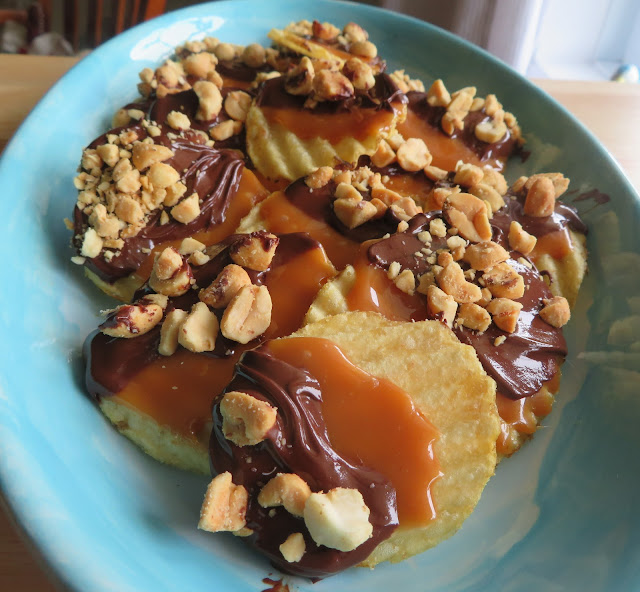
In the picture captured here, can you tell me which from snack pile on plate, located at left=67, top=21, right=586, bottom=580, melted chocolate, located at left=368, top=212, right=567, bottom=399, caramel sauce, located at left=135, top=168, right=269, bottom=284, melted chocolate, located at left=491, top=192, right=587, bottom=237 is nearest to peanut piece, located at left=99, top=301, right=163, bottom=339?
snack pile on plate, located at left=67, top=21, right=586, bottom=580

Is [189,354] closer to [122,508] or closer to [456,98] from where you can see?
[122,508]

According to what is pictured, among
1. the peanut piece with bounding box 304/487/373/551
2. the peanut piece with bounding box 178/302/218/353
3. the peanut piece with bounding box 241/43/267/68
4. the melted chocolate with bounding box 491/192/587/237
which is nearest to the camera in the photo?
the peanut piece with bounding box 304/487/373/551

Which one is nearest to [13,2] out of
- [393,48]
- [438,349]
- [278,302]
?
[393,48]

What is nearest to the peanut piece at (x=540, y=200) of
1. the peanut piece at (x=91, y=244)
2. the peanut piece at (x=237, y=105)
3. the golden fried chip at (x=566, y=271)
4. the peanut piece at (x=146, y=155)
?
the golden fried chip at (x=566, y=271)

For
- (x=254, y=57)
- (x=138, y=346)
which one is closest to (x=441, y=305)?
(x=138, y=346)

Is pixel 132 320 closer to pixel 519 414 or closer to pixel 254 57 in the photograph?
pixel 519 414

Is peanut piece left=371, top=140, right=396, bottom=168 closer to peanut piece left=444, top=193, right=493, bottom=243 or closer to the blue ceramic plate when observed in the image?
peanut piece left=444, top=193, right=493, bottom=243

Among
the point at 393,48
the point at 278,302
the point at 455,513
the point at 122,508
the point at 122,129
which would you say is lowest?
the point at 122,508
